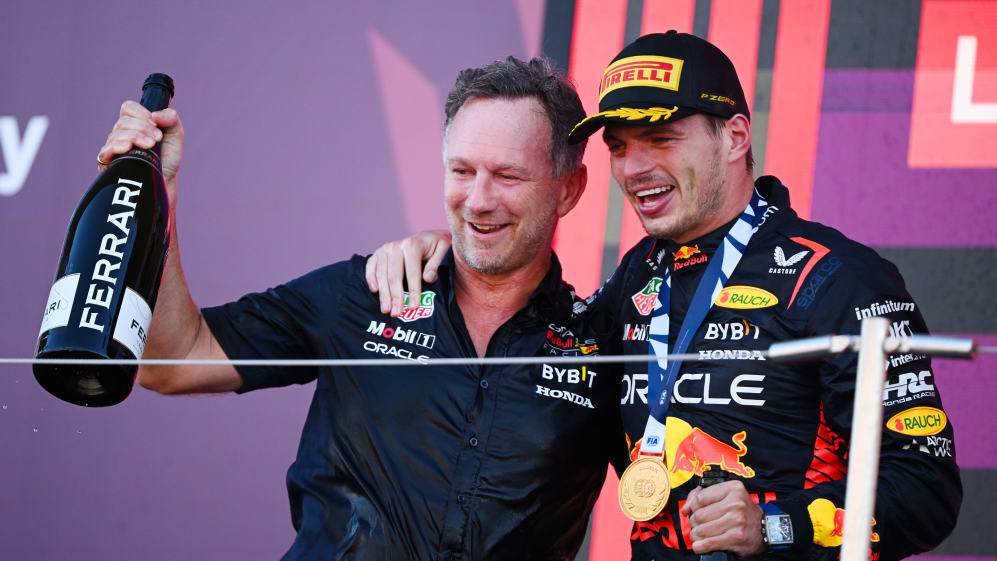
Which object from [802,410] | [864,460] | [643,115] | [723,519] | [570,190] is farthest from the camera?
[570,190]

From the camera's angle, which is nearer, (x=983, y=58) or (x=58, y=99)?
(x=983, y=58)

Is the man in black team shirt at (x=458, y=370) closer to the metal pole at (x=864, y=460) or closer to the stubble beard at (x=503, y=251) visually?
the stubble beard at (x=503, y=251)

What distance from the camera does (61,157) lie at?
2400 mm

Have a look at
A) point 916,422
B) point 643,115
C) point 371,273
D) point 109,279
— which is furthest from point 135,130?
point 916,422

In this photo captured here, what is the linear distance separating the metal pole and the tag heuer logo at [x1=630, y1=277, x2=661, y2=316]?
64 centimetres

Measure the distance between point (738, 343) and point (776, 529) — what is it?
0.23m

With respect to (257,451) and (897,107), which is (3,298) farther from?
(897,107)

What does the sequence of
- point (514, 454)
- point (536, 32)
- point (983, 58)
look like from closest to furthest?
point (514, 454)
point (983, 58)
point (536, 32)

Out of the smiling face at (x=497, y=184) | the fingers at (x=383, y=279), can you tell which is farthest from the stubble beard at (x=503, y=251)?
the fingers at (x=383, y=279)

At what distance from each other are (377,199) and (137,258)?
110cm

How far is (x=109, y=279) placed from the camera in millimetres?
1178

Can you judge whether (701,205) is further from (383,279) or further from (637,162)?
(383,279)

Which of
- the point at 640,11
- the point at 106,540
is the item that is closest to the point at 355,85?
the point at 640,11

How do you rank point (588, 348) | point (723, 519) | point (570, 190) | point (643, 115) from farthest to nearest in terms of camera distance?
point (570, 190) < point (588, 348) < point (643, 115) < point (723, 519)
